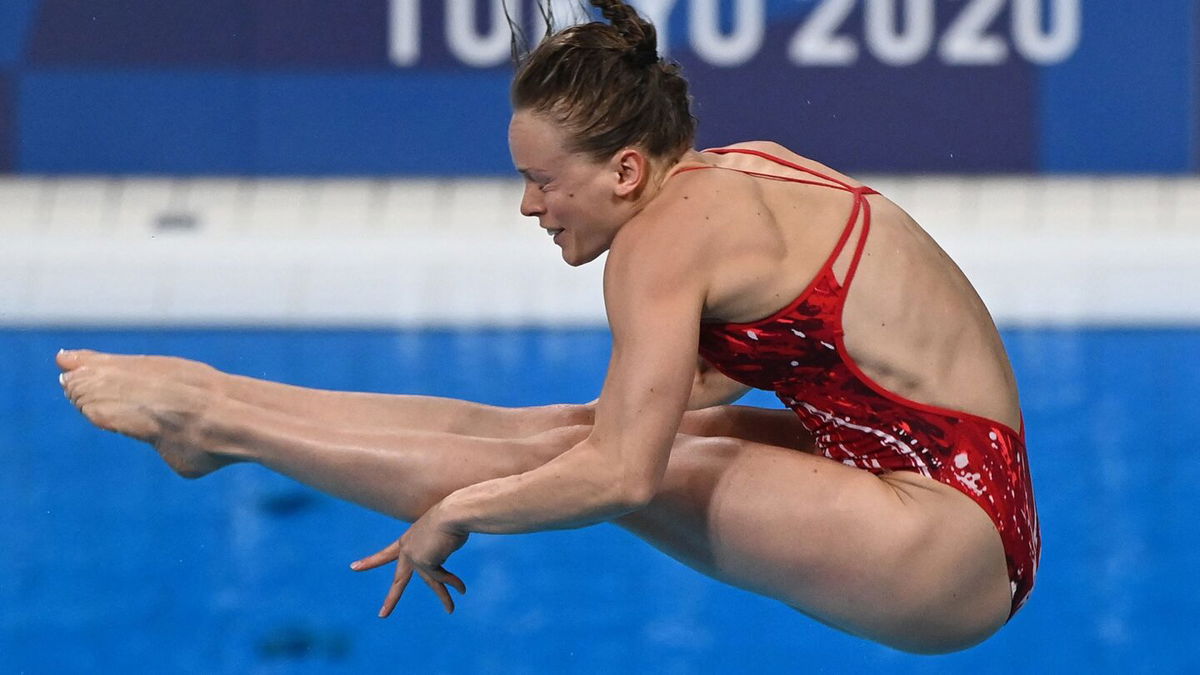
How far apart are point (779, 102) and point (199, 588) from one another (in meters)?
4.47

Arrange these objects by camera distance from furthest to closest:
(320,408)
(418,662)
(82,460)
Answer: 1. (82,460)
2. (418,662)
3. (320,408)

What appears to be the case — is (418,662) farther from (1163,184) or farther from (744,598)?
(1163,184)

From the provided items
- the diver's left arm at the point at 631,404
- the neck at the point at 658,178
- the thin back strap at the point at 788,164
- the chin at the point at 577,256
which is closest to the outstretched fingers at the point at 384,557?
the diver's left arm at the point at 631,404

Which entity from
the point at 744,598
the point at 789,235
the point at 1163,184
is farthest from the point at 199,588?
the point at 1163,184

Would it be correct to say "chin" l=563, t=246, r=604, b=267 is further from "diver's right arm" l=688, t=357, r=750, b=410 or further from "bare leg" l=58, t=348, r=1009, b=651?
"diver's right arm" l=688, t=357, r=750, b=410

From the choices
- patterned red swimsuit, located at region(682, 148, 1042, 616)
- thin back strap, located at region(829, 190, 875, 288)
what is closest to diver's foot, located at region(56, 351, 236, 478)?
patterned red swimsuit, located at region(682, 148, 1042, 616)

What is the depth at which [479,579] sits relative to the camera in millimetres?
4512

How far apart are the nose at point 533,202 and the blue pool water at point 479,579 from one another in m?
1.65

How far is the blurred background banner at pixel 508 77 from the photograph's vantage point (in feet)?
25.8

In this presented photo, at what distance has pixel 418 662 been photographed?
162 inches

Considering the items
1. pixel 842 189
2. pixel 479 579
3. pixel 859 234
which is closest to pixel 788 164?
pixel 842 189

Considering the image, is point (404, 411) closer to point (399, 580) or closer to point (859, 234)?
point (399, 580)

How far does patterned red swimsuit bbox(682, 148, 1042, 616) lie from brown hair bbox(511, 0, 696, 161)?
0.42 feet

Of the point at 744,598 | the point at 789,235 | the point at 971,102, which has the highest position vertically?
the point at 789,235
